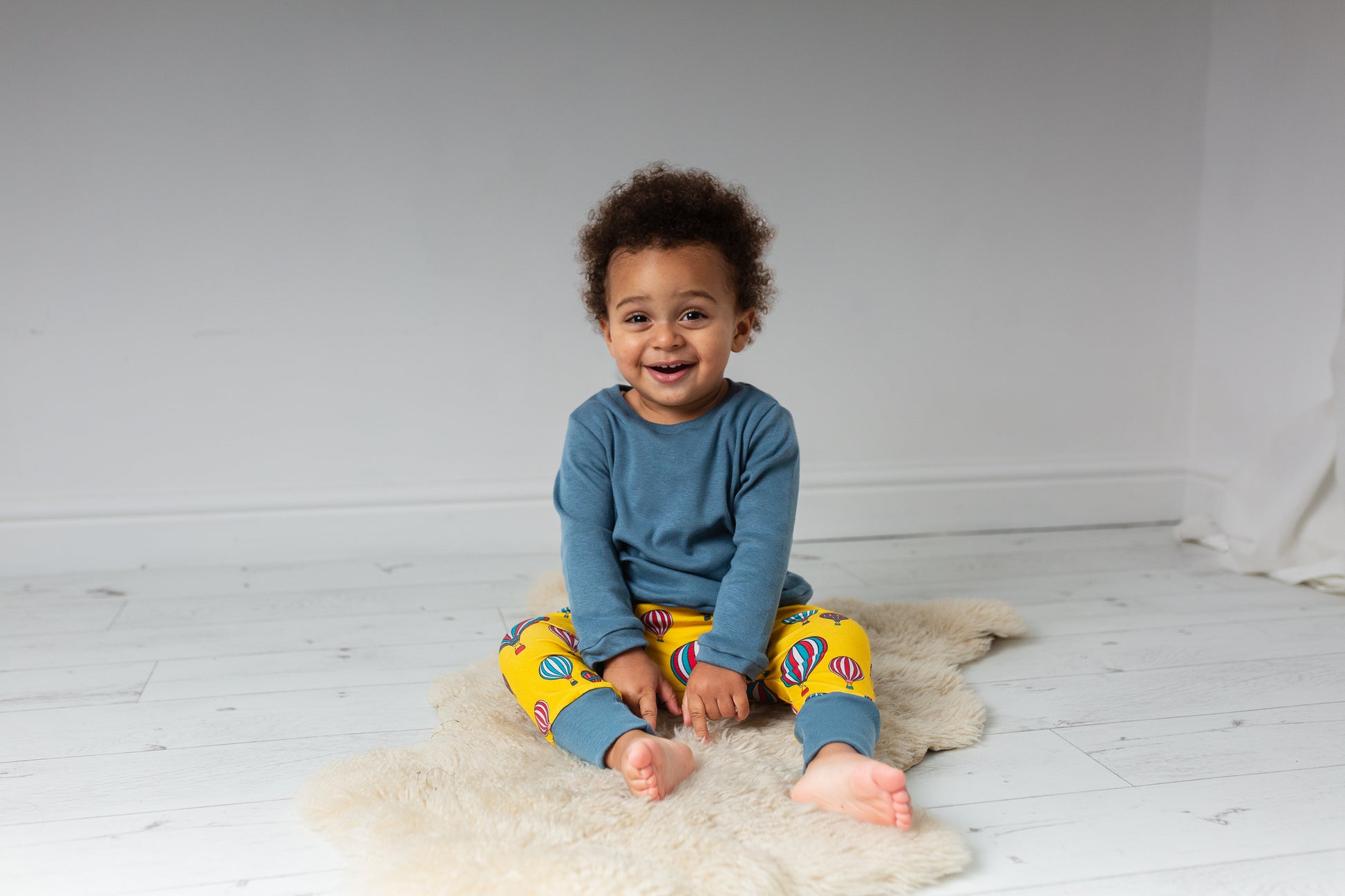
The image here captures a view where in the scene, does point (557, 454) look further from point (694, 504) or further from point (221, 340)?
point (694, 504)

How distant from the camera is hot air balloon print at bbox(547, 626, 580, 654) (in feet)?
3.71

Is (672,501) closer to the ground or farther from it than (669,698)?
farther from it

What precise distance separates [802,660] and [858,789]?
0.23 m

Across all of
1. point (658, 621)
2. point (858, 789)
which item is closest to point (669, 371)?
point (658, 621)

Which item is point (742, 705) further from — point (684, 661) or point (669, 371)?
point (669, 371)

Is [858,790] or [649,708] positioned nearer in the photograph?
[858,790]

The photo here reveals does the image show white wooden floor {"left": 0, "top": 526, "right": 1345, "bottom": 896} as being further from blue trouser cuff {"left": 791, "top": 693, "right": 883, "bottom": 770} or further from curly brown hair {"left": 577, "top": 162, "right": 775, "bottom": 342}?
curly brown hair {"left": 577, "top": 162, "right": 775, "bottom": 342}

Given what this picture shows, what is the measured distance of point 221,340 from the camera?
184 centimetres

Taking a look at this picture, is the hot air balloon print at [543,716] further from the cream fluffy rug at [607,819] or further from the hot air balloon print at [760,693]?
the hot air balloon print at [760,693]

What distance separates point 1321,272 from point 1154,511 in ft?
1.89

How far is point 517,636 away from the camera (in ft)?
3.78

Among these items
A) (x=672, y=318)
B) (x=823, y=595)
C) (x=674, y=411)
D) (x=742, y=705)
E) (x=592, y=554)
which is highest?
(x=672, y=318)

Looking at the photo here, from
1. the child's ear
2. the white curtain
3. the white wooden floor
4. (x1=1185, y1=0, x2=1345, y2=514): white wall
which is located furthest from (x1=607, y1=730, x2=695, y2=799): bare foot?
(x1=1185, y1=0, x2=1345, y2=514): white wall

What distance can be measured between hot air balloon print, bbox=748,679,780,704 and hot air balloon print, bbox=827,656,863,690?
4.4 inches
